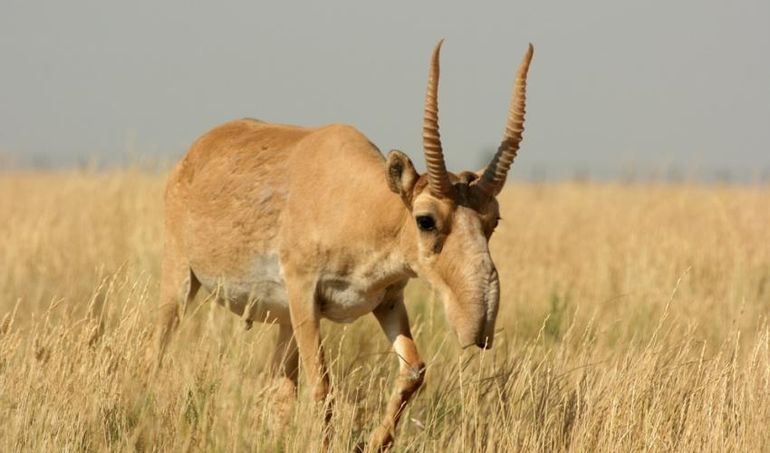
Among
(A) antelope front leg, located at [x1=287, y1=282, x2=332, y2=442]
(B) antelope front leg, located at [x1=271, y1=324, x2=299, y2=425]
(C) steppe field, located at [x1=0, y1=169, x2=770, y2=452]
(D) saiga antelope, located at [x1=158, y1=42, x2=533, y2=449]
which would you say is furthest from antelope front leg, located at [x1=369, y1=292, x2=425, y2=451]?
(B) antelope front leg, located at [x1=271, y1=324, x2=299, y2=425]

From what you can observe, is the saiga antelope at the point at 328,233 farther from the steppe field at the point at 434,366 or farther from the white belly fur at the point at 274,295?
the steppe field at the point at 434,366

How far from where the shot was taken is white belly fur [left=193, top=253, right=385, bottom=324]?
23.9 feet

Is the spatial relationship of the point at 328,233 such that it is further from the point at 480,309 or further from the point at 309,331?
the point at 480,309

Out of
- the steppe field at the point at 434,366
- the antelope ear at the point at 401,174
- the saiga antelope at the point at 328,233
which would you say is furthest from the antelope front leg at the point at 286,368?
the antelope ear at the point at 401,174

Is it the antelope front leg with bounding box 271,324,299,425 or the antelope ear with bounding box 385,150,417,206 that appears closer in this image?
the antelope ear with bounding box 385,150,417,206

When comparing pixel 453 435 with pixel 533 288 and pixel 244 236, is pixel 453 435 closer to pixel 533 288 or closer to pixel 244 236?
pixel 244 236

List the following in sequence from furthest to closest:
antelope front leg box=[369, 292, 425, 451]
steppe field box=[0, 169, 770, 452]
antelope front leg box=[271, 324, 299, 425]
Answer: antelope front leg box=[271, 324, 299, 425] → antelope front leg box=[369, 292, 425, 451] → steppe field box=[0, 169, 770, 452]

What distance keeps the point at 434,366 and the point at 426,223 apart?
240 centimetres

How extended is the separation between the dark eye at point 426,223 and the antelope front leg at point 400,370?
3.29 ft

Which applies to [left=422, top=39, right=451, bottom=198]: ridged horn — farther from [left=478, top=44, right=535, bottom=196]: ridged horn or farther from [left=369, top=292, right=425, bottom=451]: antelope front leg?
[left=369, top=292, right=425, bottom=451]: antelope front leg

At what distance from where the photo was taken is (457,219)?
655cm

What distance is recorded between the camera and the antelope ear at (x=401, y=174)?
6770 mm

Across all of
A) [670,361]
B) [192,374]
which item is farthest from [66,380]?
[670,361]

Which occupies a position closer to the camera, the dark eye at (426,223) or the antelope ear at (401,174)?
the dark eye at (426,223)
